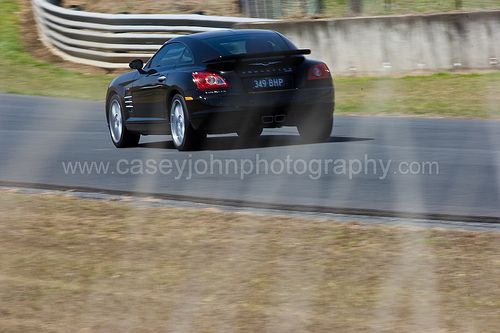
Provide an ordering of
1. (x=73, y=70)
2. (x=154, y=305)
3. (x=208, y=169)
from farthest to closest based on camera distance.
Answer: (x=73, y=70) < (x=208, y=169) < (x=154, y=305)

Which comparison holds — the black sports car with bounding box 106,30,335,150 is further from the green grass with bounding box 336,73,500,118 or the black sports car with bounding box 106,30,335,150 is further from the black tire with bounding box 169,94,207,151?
the green grass with bounding box 336,73,500,118

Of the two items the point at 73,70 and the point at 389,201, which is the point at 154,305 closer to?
the point at 389,201

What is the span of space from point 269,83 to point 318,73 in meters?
0.66

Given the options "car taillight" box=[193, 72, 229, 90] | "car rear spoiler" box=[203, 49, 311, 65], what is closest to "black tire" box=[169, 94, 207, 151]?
"car taillight" box=[193, 72, 229, 90]

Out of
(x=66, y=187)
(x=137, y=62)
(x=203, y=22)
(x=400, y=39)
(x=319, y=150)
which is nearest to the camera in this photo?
(x=66, y=187)

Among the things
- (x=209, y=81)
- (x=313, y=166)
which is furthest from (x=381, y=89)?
(x=313, y=166)

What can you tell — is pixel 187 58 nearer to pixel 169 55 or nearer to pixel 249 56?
pixel 169 55

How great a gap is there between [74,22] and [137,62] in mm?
14097

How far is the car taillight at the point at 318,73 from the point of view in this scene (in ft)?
41.6

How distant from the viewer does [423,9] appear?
22188mm

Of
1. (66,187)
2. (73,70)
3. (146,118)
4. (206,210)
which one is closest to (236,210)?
(206,210)

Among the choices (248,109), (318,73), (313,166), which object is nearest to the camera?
(313,166)

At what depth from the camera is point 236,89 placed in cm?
1238

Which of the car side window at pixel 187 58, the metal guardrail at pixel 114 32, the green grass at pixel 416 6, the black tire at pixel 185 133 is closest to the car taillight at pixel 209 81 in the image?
the black tire at pixel 185 133
